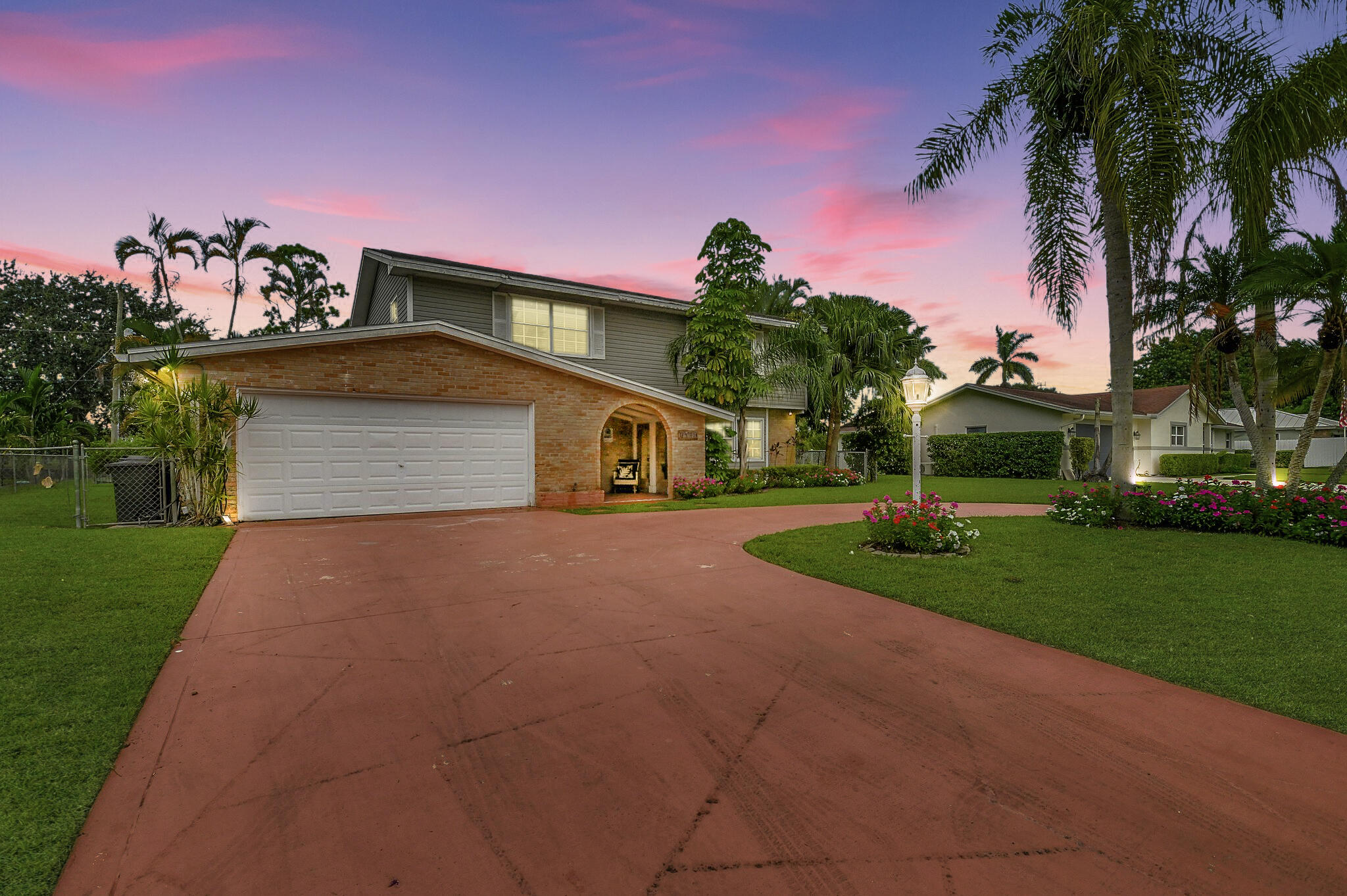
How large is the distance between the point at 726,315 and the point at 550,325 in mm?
5139

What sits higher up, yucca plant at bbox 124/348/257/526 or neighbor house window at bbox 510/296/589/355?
neighbor house window at bbox 510/296/589/355

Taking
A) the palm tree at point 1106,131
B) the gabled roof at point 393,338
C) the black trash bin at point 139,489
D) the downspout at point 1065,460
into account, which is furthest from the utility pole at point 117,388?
the downspout at point 1065,460

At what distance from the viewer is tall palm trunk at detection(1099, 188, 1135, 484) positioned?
9.60 metres

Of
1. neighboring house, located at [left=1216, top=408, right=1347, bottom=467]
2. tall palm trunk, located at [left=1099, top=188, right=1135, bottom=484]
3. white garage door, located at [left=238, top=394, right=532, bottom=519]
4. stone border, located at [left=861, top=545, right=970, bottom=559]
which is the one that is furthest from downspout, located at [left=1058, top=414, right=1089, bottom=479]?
white garage door, located at [left=238, top=394, right=532, bottom=519]

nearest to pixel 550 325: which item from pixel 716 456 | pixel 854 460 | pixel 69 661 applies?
pixel 716 456

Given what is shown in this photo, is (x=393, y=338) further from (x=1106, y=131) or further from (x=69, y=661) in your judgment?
(x=1106, y=131)

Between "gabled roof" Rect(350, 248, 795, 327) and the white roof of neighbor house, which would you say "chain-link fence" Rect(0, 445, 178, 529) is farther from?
the white roof of neighbor house

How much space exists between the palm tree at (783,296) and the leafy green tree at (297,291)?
24606 mm

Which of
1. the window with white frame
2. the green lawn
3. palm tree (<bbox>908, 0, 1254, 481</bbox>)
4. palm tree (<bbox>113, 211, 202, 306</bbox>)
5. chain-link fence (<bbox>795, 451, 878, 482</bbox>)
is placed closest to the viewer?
palm tree (<bbox>908, 0, 1254, 481</bbox>)

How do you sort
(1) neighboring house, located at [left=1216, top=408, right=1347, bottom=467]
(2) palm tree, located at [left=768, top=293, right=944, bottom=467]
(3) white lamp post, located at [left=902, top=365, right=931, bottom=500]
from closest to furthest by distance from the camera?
(3) white lamp post, located at [left=902, top=365, right=931, bottom=500] → (2) palm tree, located at [left=768, top=293, right=944, bottom=467] → (1) neighboring house, located at [left=1216, top=408, right=1347, bottom=467]

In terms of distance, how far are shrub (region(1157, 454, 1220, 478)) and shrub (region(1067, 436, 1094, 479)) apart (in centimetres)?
824

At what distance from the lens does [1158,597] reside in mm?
5453

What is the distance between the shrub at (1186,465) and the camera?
1113 inches

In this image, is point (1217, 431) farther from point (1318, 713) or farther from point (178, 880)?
point (178, 880)
